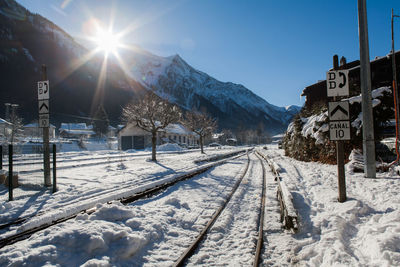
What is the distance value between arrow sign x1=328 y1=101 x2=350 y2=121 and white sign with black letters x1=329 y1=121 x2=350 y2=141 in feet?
0.38

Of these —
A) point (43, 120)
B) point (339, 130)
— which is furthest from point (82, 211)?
point (339, 130)

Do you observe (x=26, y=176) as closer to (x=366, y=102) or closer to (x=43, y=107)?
(x=43, y=107)

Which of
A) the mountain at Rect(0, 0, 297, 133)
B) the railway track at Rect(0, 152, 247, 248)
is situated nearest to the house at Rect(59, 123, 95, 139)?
the mountain at Rect(0, 0, 297, 133)

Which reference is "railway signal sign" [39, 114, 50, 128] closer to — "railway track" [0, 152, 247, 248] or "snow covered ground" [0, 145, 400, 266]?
"snow covered ground" [0, 145, 400, 266]

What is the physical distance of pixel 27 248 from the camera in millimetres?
3955

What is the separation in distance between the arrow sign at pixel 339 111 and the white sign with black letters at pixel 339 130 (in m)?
0.11

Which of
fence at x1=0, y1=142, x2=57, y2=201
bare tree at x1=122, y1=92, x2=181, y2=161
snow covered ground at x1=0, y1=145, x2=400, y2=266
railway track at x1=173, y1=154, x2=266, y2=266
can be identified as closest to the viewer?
snow covered ground at x1=0, y1=145, x2=400, y2=266

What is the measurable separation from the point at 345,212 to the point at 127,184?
27.1 feet

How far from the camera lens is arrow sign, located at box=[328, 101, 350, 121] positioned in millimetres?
6254

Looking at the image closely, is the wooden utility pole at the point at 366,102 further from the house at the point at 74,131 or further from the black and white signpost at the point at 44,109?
the house at the point at 74,131

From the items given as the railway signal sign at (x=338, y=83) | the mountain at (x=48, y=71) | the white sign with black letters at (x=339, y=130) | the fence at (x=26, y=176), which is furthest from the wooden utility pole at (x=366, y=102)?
the mountain at (x=48, y=71)

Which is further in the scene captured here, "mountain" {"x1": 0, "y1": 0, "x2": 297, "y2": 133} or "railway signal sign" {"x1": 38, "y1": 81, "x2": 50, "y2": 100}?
"mountain" {"x1": 0, "y1": 0, "x2": 297, "y2": 133}

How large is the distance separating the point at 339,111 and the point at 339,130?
0.53m

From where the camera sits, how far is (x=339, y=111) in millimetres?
6332
